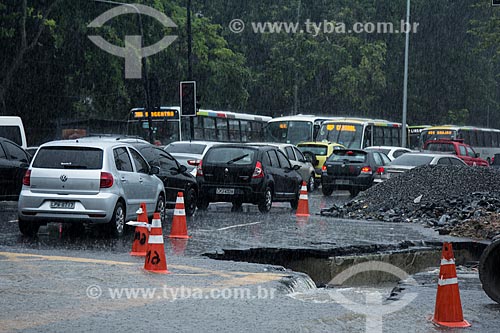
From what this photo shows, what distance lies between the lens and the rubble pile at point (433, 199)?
64.4 ft

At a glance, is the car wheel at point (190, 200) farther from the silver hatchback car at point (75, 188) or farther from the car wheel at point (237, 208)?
the silver hatchback car at point (75, 188)

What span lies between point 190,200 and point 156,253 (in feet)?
29.9

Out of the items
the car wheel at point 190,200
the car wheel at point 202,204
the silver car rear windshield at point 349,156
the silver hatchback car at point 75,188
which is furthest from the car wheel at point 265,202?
the silver car rear windshield at point 349,156

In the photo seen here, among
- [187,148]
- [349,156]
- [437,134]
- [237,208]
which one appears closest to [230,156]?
[237,208]

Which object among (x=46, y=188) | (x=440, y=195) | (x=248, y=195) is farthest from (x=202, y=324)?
(x=440, y=195)

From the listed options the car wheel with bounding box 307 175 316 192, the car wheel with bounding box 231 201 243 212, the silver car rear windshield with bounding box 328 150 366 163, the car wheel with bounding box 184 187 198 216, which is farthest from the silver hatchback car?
the car wheel with bounding box 307 175 316 192

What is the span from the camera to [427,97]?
75.2 m

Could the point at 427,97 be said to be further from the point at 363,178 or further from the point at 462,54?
the point at 363,178

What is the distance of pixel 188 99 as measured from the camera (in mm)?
36031

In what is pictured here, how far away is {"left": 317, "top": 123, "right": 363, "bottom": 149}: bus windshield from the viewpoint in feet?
155

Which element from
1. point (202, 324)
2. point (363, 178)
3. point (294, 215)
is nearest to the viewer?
point (202, 324)

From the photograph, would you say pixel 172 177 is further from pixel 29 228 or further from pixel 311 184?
pixel 311 184

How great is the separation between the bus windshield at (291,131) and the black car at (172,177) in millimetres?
28270

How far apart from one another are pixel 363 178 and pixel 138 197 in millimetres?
15700
